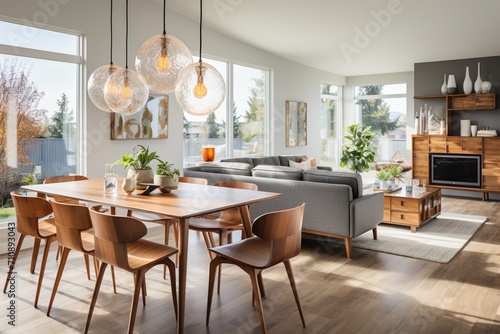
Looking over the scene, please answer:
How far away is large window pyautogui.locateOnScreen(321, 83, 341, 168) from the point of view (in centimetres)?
1012

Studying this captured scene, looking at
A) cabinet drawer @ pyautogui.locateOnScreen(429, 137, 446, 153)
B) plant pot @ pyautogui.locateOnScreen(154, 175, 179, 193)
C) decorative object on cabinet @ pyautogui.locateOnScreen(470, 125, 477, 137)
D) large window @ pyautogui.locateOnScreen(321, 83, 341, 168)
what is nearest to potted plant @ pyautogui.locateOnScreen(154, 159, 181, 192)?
plant pot @ pyautogui.locateOnScreen(154, 175, 179, 193)

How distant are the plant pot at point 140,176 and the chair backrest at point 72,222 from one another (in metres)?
0.65

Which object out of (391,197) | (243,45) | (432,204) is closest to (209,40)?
(243,45)

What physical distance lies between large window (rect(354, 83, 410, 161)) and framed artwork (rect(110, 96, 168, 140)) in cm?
564

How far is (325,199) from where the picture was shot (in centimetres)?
441

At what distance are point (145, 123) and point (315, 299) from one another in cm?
366

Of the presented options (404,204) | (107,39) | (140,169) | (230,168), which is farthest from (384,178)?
(107,39)

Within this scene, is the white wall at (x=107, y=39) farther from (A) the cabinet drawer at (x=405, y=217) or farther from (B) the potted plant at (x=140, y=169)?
(A) the cabinet drawer at (x=405, y=217)

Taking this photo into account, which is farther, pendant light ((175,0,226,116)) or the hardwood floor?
pendant light ((175,0,226,116))

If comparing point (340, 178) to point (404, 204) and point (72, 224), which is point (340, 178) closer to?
point (404, 204)

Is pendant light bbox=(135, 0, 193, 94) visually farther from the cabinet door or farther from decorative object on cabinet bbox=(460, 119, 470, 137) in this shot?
decorative object on cabinet bbox=(460, 119, 470, 137)

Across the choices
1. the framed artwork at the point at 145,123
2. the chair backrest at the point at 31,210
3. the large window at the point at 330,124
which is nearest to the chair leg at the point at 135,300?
the chair backrest at the point at 31,210

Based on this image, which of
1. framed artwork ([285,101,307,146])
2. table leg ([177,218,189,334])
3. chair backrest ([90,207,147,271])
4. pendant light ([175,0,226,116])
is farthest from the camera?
framed artwork ([285,101,307,146])

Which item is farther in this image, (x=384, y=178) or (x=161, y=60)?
(x=384, y=178)
